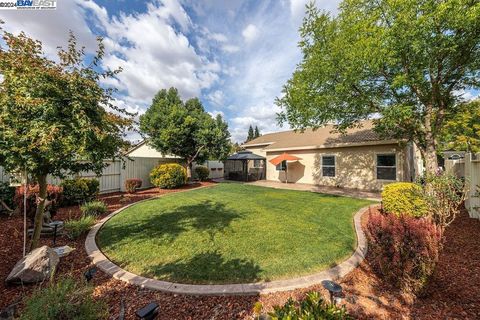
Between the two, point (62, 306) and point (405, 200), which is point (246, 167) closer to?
point (405, 200)

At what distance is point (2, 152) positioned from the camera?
117 inches

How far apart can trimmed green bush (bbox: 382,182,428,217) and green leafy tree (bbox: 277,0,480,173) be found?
269 cm

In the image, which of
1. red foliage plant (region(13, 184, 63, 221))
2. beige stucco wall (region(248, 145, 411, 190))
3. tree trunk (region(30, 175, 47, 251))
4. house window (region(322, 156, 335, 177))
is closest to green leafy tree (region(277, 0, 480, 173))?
beige stucco wall (region(248, 145, 411, 190))

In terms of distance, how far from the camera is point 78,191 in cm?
845

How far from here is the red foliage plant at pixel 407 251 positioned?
292 cm

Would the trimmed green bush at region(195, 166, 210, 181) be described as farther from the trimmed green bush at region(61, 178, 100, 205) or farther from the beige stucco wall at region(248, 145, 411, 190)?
the trimmed green bush at region(61, 178, 100, 205)

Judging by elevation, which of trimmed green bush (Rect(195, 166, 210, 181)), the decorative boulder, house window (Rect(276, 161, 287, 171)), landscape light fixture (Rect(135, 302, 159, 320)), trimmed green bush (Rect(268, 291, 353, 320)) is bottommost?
the decorative boulder

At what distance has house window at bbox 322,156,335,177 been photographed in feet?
48.4

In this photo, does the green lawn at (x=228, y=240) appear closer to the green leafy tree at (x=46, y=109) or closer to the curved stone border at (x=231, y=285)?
the curved stone border at (x=231, y=285)

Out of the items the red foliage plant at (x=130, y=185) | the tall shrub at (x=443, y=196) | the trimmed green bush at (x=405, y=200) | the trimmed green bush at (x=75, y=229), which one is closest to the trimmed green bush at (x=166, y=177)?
the red foliage plant at (x=130, y=185)

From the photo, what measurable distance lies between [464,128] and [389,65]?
1018 centimetres

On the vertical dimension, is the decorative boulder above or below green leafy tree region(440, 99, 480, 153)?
below

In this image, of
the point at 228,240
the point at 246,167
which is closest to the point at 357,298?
the point at 228,240

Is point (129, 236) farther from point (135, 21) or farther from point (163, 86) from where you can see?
Result: point (163, 86)
